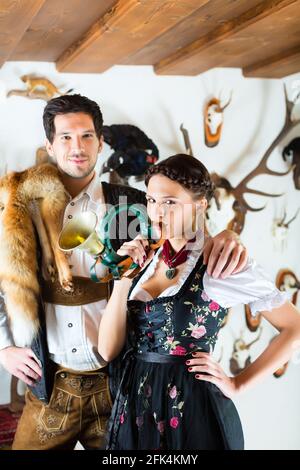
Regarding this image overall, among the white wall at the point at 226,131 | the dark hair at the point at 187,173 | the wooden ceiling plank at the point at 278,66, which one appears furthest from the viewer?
the wooden ceiling plank at the point at 278,66

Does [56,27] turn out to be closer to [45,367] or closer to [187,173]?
[187,173]

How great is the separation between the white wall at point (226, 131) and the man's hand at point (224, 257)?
67 centimetres

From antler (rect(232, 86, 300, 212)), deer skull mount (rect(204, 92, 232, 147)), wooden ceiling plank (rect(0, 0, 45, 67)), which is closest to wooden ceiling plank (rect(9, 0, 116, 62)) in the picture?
wooden ceiling plank (rect(0, 0, 45, 67))

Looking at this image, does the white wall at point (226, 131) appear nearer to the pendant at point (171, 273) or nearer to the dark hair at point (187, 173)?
the dark hair at point (187, 173)

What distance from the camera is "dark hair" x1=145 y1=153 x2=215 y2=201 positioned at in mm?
2205

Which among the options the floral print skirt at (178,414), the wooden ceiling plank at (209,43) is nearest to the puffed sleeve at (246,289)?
the floral print skirt at (178,414)

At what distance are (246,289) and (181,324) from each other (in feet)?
0.84

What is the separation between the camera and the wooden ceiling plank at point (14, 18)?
1.86m

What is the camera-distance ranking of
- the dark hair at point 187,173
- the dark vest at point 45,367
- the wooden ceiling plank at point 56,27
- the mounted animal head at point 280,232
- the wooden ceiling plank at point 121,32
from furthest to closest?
the mounted animal head at point 280,232 → the dark vest at point 45,367 → the dark hair at point 187,173 → the wooden ceiling plank at point 56,27 → the wooden ceiling plank at point 121,32

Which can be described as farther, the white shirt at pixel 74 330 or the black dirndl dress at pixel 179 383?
the white shirt at pixel 74 330

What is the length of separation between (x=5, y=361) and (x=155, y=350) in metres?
0.66

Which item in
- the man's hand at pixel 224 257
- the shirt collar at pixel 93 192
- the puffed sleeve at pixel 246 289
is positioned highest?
Result: the shirt collar at pixel 93 192
